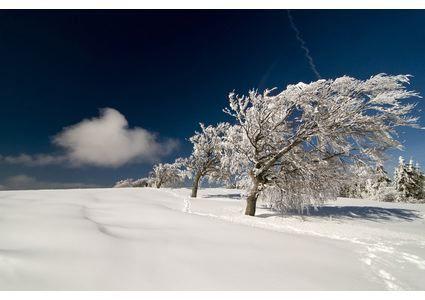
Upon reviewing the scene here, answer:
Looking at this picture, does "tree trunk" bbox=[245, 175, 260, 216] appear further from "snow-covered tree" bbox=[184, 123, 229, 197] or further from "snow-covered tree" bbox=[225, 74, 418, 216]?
"snow-covered tree" bbox=[184, 123, 229, 197]

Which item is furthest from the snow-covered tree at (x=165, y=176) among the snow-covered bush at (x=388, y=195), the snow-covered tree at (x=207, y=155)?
the snow-covered bush at (x=388, y=195)

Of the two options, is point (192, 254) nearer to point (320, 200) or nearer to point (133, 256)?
point (133, 256)

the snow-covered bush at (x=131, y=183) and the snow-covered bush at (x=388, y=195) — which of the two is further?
the snow-covered bush at (x=131, y=183)

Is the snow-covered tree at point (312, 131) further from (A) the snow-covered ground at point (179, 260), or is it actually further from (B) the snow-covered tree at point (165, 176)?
(B) the snow-covered tree at point (165, 176)

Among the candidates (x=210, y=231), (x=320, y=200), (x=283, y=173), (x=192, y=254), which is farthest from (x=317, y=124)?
(x=192, y=254)

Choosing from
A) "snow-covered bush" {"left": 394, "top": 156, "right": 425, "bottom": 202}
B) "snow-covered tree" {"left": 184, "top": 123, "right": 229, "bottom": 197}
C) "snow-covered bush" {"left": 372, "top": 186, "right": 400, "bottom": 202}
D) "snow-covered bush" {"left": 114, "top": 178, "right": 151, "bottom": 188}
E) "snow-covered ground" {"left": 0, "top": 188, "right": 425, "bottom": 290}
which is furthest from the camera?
"snow-covered bush" {"left": 114, "top": 178, "right": 151, "bottom": 188}

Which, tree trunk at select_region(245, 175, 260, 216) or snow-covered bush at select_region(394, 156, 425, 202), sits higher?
snow-covered bush at select_region(394, 156, 425, 202)

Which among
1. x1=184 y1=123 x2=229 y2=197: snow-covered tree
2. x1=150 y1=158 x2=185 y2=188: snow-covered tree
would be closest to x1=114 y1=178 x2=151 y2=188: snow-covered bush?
x1=150 y1=158 x2=185 y2=188: snow-covered tree

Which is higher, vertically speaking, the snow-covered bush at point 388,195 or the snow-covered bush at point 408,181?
the snow-covered bush at point 408,181

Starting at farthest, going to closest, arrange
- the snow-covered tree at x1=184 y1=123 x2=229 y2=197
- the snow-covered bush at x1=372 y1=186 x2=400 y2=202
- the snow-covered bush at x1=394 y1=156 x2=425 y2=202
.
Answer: the snow-covered bush at x1=394 y1=156 x2=425 y2=202 < the snow-covered bush at x1=372 y1=186 x2=400 y2=202 < the snow-covered tree at x1=184 y1=123 x2=229 y2=197

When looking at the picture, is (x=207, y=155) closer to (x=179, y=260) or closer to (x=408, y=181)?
(x=179, y=260)

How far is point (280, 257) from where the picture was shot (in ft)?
19.1

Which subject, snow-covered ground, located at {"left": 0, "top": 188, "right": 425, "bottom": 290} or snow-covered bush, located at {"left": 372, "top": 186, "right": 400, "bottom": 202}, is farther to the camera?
snow-covered bush, located at {"left": 372, "top": 186, "right": 400, "bottom": 202}

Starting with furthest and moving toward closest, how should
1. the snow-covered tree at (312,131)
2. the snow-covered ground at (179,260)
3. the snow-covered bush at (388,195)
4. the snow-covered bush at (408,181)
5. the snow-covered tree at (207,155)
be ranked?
the snow-covered bush at (408,181) → the snow-covered bush at (388,195) → the snow-covered tree at (207,155) → the snow-covered tree at (312,131) → the snow-covered ground at (179,260)
